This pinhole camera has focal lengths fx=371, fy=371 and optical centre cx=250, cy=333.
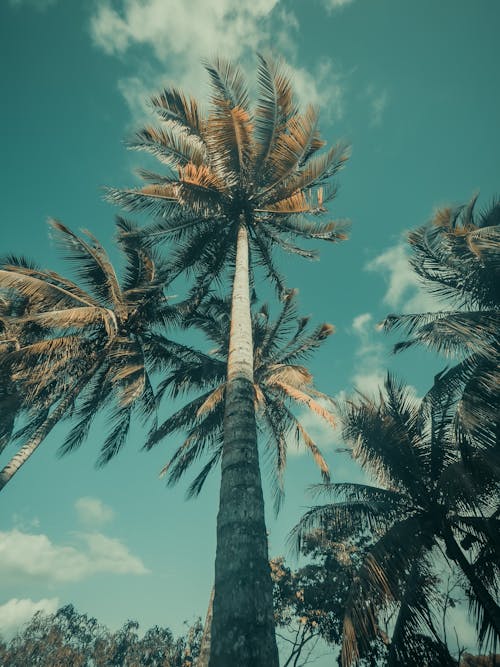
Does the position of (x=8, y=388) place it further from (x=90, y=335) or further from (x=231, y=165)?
(x=231, y=165)

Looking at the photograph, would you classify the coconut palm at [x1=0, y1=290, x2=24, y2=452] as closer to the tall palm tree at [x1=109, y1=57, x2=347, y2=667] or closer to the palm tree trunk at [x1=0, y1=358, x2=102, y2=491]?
the palm tree trunk at [x1=0, y1=358, x2=102, y2=491]

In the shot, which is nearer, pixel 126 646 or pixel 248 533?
pixel 248 533

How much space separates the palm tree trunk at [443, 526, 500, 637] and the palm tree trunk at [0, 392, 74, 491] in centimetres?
935

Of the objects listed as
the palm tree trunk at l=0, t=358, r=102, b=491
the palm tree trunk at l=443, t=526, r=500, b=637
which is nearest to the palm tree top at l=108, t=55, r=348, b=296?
the palm tree trunk at l=0, t=358, r=102, b=491

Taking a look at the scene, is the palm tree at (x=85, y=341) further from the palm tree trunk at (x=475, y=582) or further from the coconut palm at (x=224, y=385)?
the palm tree trunk at (x=475, y=582)

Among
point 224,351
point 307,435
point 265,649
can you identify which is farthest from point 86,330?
point 265,649

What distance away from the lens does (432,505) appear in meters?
8.27

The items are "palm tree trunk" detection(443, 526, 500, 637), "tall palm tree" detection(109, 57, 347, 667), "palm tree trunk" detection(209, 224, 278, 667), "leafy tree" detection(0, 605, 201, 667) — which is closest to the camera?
"palm tree trunk" detection(209, 224, 278, 667)

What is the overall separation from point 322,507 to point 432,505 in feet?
7.98

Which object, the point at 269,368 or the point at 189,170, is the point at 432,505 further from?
the point at 189,170

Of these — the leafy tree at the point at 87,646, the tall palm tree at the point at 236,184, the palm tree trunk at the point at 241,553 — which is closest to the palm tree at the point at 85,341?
the tall palm tree at the point at 236,184

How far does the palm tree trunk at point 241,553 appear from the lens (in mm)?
2785

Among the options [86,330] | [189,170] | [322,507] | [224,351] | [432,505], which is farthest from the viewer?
[224,351]

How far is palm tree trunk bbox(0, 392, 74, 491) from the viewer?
794cm
